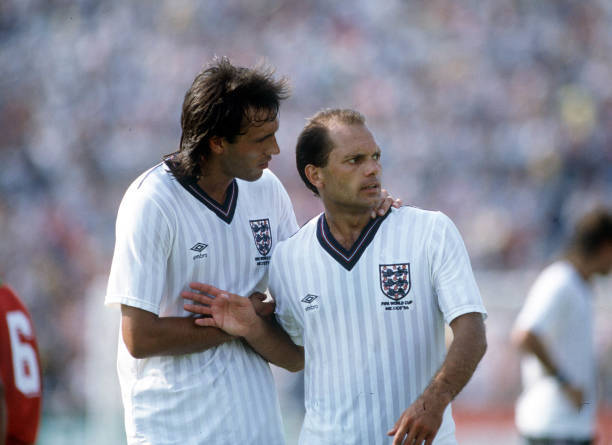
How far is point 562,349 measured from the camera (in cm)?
479

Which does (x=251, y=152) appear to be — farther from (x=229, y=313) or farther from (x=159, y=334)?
(x=159, y=334)

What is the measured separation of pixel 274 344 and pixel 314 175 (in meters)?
0.69

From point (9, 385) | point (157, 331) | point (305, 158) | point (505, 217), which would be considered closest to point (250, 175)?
point (305, 158)

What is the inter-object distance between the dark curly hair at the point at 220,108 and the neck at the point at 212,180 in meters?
0.04

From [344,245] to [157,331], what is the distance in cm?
77

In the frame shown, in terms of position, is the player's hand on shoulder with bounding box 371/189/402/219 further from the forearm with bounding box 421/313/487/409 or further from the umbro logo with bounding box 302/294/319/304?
the forearm with bounding box 421/313/487/409

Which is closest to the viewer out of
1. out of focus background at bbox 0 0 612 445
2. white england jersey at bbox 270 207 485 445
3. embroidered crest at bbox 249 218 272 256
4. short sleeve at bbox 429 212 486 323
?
short sleeve at bbox 429 212 486 323

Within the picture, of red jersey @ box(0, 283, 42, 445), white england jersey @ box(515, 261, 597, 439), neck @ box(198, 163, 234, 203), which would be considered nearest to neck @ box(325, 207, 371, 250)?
neck @ box(198, 163, 234, 203)

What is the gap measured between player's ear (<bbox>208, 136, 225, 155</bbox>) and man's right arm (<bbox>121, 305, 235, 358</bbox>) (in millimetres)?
663

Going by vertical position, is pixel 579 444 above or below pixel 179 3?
below

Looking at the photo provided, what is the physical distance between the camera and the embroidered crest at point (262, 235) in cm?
356

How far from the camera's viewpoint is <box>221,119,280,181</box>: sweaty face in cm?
339

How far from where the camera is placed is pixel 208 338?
3322mm

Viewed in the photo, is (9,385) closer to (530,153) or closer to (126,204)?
(126,204)
